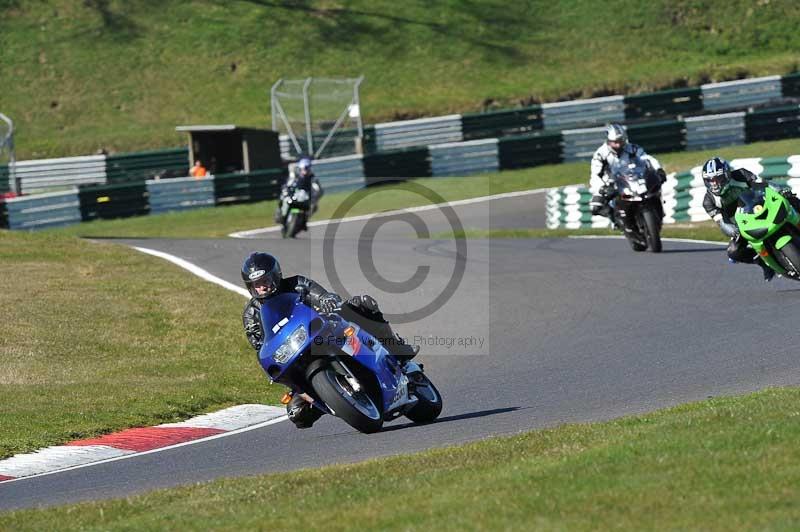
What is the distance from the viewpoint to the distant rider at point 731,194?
1302cm

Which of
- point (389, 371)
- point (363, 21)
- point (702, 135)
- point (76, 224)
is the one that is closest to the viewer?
point (389, 371)

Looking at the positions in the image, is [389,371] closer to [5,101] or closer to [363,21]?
[5,101]

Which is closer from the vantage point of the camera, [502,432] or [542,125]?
[502,432]

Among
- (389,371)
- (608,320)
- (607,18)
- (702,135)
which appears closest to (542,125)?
(702,135)

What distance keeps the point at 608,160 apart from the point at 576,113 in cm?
1871

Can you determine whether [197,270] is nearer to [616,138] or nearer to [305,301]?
[616,138]

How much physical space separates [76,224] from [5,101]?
46.7 feet

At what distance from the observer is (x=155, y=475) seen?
331 inches

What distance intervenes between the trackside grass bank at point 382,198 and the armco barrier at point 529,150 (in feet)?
0.84

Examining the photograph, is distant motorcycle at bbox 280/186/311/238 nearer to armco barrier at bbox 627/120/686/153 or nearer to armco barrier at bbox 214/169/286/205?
armco barrier at bbox 214/169/286/205

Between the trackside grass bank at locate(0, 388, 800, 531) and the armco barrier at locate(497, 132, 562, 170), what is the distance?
26.1m

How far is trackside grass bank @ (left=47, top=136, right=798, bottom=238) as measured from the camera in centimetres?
3008

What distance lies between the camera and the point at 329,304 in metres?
8.88

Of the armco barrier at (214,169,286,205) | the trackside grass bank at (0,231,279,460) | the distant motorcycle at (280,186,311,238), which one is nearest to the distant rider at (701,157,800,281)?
the trackside grass bank at (0,231,279,460)
